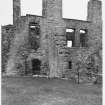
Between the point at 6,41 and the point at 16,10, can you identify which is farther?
the point at 16,10

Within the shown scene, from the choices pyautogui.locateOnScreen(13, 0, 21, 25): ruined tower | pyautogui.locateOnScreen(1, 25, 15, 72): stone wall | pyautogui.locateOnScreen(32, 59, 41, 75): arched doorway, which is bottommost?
pyautogui.locateOnScreen(32, 59, 41, 75): arched doorway

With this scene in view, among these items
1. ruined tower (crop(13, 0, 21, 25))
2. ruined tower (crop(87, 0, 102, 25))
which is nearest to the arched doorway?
ruined tower (crop(13, 0, 21, 25))

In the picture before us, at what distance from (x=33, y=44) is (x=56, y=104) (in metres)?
12.7

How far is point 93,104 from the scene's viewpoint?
29.3 ft

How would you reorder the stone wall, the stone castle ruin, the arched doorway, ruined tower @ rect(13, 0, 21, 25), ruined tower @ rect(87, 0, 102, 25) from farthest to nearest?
ruined tower @ rect(87, 0, 102, 25)
ruined tower @ rect(13, 0, 21, 25)
the stone wall
the arched doorway
the stone castle ruin

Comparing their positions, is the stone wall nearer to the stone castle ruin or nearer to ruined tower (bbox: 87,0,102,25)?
the stone castle ruin

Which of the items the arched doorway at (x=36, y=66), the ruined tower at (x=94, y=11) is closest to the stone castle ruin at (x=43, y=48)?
the arched doorway at (x=36, y=66)

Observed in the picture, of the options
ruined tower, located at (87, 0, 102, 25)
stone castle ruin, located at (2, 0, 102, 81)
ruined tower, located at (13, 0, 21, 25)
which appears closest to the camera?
stone castle ruin, located at (2, 0, 102, 81)

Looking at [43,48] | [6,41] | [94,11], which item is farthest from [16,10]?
[94,11]

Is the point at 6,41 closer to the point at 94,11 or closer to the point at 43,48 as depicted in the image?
the point at 43,48

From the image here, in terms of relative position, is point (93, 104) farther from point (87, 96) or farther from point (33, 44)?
point (33, 44)

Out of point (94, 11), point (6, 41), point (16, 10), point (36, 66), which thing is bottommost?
point (36, 66)

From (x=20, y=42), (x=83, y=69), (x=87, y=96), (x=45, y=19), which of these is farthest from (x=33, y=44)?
(x=87, y=96)

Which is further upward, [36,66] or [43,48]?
[43,48]
